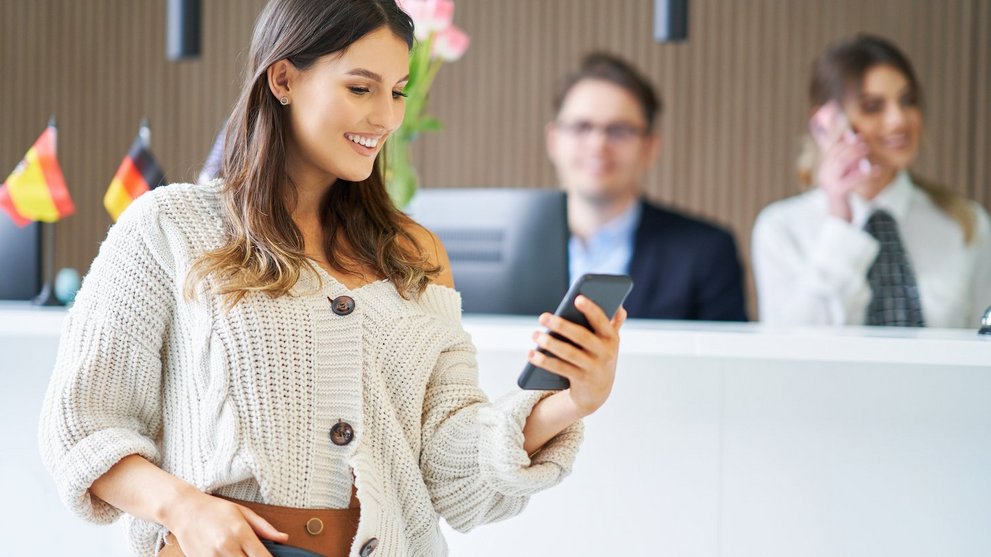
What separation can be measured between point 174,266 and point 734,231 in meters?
3.85

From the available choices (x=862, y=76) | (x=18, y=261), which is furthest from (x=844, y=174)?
(x=18, y=261)

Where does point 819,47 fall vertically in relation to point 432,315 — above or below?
above

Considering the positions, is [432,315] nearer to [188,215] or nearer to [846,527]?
[188,215]

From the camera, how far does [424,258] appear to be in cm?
122

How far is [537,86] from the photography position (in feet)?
15.7

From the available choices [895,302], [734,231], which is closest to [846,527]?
[895,302]

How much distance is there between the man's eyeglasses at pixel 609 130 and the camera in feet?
11.0

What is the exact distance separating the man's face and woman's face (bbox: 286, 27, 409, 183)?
2241 mm

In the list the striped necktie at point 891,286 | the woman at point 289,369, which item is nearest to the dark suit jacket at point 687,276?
the striped necktie at point 891,286

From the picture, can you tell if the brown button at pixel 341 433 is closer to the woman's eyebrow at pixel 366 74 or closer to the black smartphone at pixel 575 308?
the black smartphone at pixel 575 308

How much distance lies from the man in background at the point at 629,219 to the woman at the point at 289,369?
198 centimetres

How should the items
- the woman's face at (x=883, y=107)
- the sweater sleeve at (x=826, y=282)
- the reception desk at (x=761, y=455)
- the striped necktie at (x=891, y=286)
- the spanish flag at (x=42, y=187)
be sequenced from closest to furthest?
1. the reception desk at (x=761, y=455)
2. the spanish flag at (x=42, y=187)
3. the sweater sleeve at (x=826, y=282)
4. the striped necktie at (x=891, y=286)
5. the woman's face at (x=883, y=107)

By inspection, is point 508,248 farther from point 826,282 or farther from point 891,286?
point 891,286

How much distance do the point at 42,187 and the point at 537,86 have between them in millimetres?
2843
